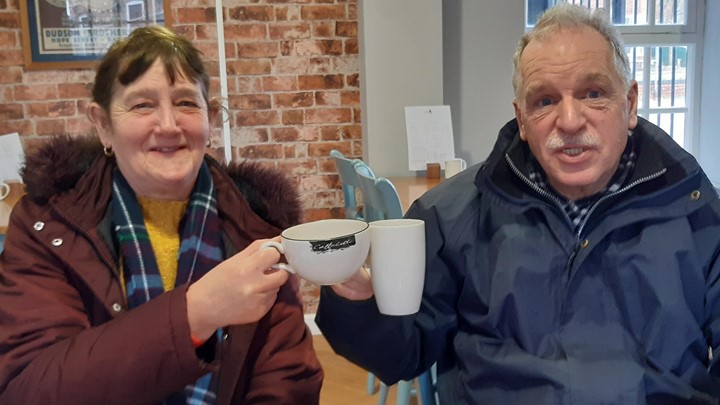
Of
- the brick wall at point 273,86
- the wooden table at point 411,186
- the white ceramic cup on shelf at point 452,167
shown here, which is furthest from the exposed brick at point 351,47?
the white ceramic cup on shelf at point 452,167

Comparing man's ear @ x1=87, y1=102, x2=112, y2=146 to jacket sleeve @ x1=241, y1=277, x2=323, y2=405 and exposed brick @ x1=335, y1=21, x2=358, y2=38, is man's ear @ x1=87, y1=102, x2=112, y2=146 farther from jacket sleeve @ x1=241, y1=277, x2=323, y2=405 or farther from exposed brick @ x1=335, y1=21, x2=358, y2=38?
exposed brick @ x1=335, y1=21, x2=358, y2=38

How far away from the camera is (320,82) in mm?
3105

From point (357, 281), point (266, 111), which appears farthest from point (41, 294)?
point (266, 111)

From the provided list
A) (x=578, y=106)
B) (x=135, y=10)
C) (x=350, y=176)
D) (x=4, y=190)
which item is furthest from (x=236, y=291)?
(x=135, y=10)

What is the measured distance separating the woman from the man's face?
47 centimetres

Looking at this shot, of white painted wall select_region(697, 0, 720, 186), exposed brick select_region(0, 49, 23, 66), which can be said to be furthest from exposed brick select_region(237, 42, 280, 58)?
white painted wall select_region(697, 0, 720, 186)

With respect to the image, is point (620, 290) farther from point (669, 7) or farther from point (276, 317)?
point (669, 7)

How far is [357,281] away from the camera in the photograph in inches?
39.6

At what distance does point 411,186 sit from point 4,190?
1.61m

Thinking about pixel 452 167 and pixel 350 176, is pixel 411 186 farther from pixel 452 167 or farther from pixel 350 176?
pixel 350 176

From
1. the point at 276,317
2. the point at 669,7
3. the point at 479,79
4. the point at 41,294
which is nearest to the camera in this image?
the point at 41,294

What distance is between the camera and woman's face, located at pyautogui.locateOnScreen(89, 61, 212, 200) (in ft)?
3.45

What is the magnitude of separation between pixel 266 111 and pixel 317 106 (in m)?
0.25

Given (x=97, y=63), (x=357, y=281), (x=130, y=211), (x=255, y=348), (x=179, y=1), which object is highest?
(x=179, y=1)
